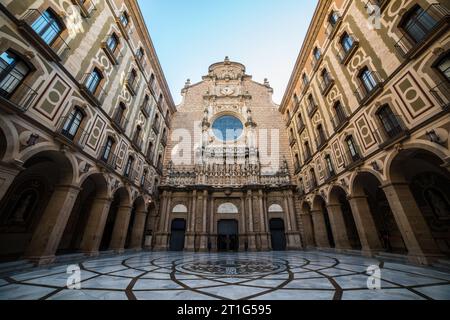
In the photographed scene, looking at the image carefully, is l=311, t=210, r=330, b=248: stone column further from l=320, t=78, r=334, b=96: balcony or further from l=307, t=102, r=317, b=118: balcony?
l=320, t=78, r=334, b=96: balcony

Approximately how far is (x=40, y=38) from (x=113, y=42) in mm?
6903

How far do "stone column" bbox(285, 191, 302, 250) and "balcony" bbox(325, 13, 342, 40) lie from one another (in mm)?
14524

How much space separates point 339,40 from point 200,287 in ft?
57.3

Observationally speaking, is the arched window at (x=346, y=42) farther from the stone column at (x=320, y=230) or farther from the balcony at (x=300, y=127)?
the stone column at (x=320, y=230)

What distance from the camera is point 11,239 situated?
10008mm

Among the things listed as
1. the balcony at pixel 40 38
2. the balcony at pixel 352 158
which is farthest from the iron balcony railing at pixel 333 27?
the balcony at pixel 40 38

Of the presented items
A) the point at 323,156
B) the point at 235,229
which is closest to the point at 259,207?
the point at 235,229

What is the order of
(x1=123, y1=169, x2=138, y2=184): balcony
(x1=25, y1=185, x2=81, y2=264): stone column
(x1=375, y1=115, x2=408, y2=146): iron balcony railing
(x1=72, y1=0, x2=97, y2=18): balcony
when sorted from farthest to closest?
(x1=123, y1=169, x2=138, y2=184): balcony
(x1=72, y1=0, x2=97, y2=18): balcony
(x1=375, y1=115, x2=408, y2=146): iron balcony railing
(x1=25, y1=185, x2=81, y2=264): stone column

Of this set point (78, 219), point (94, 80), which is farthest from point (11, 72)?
point (78, 219)

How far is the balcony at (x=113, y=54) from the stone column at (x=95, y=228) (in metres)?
9.56

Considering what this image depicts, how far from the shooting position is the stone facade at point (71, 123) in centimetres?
675

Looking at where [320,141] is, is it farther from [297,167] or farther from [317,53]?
[317,53]

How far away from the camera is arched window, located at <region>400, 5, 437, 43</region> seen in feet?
24.9

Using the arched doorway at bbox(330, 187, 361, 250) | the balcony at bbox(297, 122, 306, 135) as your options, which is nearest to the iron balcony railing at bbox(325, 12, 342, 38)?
the balcony at bbox(297, 122, 306, 135)
